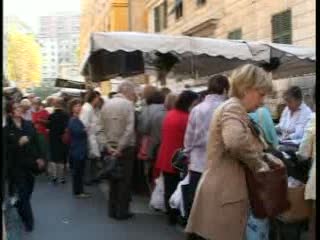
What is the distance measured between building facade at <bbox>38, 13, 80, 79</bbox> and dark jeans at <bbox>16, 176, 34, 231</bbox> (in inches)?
2799

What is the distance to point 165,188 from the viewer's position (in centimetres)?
793

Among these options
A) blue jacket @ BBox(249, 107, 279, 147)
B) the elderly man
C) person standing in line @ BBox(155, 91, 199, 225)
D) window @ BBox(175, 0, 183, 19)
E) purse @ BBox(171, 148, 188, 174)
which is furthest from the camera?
window @ BBox(175, 0, 183, 19)

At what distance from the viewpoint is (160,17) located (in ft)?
107

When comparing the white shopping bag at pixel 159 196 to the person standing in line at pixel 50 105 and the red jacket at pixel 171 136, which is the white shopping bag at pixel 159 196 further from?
the person standing in line at pixel 50 105

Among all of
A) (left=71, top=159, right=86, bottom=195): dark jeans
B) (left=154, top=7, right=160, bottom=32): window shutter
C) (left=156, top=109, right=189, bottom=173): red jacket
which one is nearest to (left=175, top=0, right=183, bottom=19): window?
(left=154, top=7, right=160, bottom=32): window shutter

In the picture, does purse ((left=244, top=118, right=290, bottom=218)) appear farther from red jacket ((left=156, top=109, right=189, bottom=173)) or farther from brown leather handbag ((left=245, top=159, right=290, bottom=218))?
red jacket ((left=156, top=109, right=189, bottom=173))

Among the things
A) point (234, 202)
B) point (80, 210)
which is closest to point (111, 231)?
point (80, 210)

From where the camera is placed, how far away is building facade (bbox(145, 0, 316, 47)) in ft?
50.0

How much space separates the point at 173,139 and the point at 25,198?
187 cm

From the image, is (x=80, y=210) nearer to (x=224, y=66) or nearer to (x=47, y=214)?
(x=47, y=214)

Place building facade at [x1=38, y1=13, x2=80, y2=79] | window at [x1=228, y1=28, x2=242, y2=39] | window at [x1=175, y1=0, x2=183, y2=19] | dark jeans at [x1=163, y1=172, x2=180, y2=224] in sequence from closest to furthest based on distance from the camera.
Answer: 1. dark jeans at [x1=163, y1=172, x2=180, y2=224]
2. window at [x1=228, y1=28, x2=242, y2=39]
3. window at [x1=175, y1=0, x2=183, y2=19]
4. building facade at [x1=38, y1=13, x2=80, y2=79]

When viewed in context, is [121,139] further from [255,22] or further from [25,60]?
[25,60]

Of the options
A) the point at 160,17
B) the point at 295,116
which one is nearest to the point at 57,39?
the point at 160,17

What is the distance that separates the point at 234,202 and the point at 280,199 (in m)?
0.34
